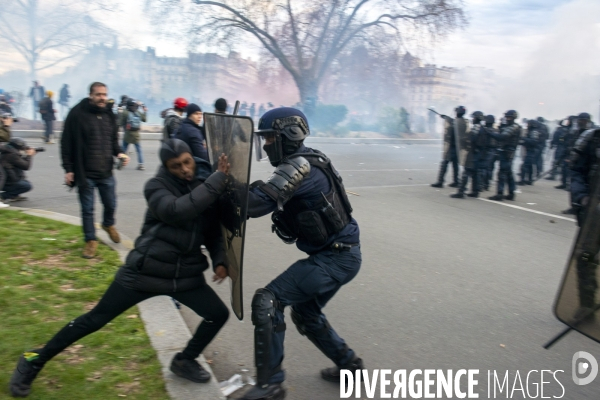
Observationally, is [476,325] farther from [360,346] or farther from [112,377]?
[112,377]

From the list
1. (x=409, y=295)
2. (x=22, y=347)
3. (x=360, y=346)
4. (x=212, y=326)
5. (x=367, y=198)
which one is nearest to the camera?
(x=212, y=326)

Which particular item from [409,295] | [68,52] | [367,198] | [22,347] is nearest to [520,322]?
[409,295]

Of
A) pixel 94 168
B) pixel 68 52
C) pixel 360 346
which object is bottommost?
pixel 360 346

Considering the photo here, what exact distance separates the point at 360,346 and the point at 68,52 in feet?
99.5

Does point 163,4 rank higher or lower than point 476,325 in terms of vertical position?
higher

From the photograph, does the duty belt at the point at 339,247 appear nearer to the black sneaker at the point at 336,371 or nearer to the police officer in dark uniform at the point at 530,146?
the black sneaker at the point at 336,371

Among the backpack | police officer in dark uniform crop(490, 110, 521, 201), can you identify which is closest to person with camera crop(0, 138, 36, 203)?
the backpack

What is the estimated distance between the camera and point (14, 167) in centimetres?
786

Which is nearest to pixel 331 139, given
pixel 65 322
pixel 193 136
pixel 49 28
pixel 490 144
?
pixel 49 28

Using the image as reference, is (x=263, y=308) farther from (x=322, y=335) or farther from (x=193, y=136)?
(x=193, y=136)

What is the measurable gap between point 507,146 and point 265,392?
914 cm

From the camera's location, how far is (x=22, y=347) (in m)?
3.38

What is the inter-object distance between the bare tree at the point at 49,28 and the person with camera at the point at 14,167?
22346 mm

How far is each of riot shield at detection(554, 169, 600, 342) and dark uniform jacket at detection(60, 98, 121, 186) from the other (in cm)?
418
